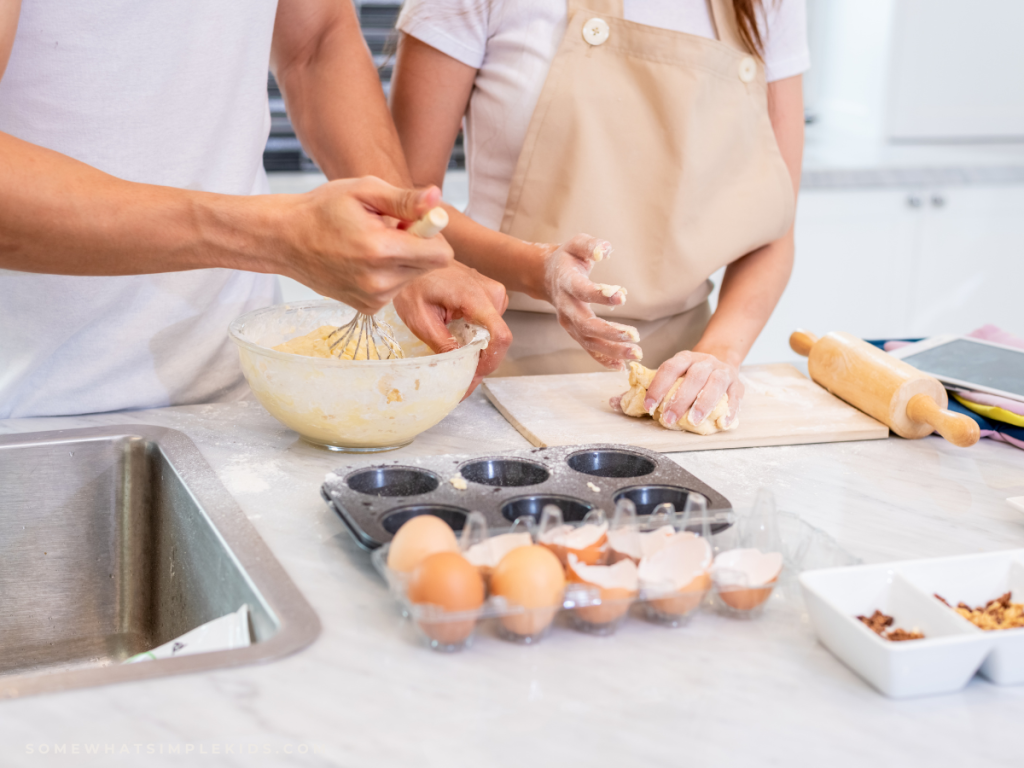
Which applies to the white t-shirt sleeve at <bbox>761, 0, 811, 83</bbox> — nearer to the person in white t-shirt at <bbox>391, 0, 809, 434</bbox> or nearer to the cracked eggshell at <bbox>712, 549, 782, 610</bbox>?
the person in white t-shirt at <bbox>391, 0, 809, 434</bbox>

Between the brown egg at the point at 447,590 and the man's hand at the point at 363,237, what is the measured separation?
26cm

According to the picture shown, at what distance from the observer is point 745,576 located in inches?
28.5

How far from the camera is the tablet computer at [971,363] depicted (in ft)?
4.15

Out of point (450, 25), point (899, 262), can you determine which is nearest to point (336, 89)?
point (450, 25)

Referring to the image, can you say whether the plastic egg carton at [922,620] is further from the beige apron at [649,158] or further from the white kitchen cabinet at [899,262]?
the white kitchen cabinet at [899,262]

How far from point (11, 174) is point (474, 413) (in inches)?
23.0

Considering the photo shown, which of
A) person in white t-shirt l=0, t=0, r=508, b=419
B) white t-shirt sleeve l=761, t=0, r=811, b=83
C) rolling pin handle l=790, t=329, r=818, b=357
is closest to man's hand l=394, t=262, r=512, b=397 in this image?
person in white t-shirt l=0, t=0, r=508, b=419

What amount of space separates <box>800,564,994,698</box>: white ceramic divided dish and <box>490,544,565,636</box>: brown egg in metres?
0.18

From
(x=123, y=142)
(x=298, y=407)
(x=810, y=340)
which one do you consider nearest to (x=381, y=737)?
(x=298, y=407)

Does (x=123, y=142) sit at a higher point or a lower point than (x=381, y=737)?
higher

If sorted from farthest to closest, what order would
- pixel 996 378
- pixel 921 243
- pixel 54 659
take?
pixel 921 243
pixel 996 378
pixel 54 659

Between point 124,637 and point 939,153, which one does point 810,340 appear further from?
point 939,153

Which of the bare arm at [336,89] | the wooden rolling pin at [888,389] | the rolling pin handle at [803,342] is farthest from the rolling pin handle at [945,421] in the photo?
the bare arm at [336,89]

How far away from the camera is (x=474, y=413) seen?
122 centimetres
